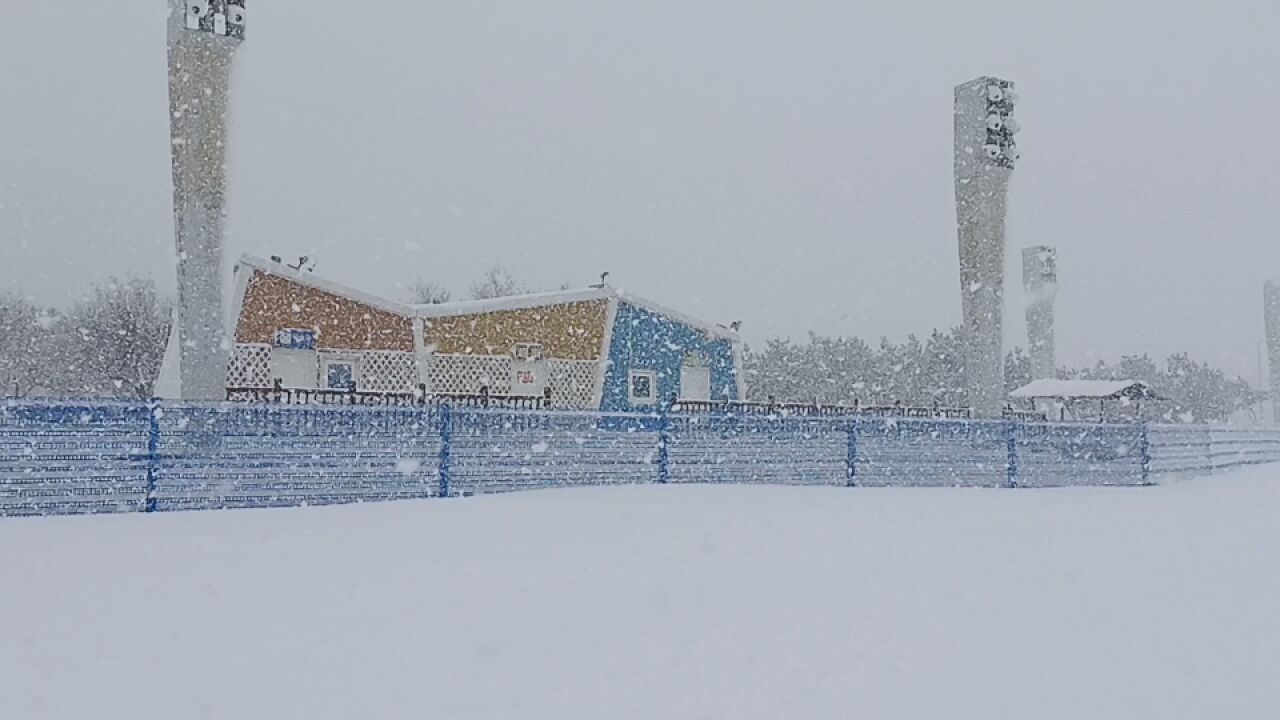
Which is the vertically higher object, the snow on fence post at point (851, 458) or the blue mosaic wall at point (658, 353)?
the blue mosaic wall at point (658, 353)

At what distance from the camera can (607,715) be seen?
4.27 meters

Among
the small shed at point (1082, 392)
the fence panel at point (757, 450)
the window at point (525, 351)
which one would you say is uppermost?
the window at point (525, 351)

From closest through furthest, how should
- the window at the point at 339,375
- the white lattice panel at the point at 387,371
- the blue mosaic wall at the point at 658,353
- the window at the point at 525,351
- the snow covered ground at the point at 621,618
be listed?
1. the snow covered ground at the point at 621,618
2. the window at the point at 339,375
3. the white lattice panel at the point at 387,371
4. the window at the point at 525,351
5. the blue mosaic wall at the point at 658,353

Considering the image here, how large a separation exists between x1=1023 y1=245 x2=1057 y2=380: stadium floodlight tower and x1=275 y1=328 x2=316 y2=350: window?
1983 centimetres

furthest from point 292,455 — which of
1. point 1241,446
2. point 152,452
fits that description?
point 1241,446

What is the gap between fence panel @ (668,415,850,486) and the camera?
12.3m

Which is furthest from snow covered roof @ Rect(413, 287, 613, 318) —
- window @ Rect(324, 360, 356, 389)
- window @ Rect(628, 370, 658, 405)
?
window @ Rect(628, 370, 658, 405)

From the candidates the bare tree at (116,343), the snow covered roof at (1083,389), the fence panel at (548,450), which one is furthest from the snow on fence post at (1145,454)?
the bare tree at (116,343)

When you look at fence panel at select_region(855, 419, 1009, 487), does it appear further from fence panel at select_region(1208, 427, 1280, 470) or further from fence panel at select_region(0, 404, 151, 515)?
fence panel at select_region(0, 404, 151, 515)

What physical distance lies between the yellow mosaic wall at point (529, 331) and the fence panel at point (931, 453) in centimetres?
1008

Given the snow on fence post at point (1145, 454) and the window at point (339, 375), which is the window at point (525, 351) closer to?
the window at point (339, 375)

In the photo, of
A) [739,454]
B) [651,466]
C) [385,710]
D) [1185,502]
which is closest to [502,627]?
[385,710]

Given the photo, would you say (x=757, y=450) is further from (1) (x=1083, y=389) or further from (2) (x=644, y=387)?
(1) (x=1083, y=389)

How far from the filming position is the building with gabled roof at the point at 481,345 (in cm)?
1994
